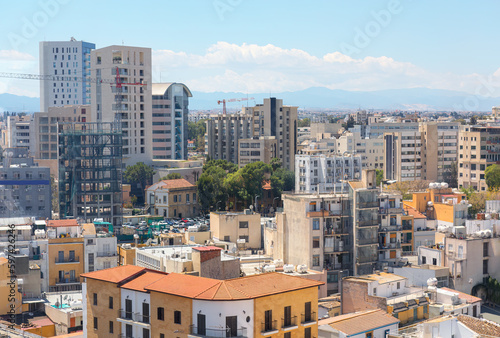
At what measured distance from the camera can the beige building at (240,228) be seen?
39125 mm

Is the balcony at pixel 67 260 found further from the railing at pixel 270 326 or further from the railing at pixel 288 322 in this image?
the railing at pixel 270 326

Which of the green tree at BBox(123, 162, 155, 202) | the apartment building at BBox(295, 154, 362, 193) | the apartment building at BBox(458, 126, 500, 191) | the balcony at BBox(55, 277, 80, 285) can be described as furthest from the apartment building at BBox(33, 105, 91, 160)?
the balcony at BBox(55, 277, 80, 285)

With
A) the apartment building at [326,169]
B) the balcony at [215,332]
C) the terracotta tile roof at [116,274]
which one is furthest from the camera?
the apartment building at [326,169]

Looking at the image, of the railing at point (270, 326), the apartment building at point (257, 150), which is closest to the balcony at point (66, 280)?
the railing at point (270, 326)

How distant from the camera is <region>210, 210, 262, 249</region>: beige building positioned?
3912 cm

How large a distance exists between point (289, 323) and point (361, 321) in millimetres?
3419

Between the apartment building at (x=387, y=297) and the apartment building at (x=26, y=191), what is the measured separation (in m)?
27.5

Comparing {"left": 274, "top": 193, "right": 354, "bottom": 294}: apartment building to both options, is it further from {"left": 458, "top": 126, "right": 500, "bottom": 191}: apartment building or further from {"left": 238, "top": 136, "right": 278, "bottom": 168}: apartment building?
{"left": 238, "top": 136, "right": 278, "bottom": 168}: apartment building

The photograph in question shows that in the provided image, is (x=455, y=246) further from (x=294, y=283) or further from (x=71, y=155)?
(x=71, y=155)

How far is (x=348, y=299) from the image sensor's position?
993 inches

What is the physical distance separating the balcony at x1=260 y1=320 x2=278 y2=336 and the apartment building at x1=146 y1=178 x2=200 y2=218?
3678cm

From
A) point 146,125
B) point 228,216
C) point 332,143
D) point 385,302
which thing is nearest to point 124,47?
point 146,125

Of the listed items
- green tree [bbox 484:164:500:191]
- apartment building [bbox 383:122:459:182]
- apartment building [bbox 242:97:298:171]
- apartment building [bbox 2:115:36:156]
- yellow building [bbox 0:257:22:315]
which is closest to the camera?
yellow building [bbox 0:257:22:315]

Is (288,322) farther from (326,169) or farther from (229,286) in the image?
(326,169)
